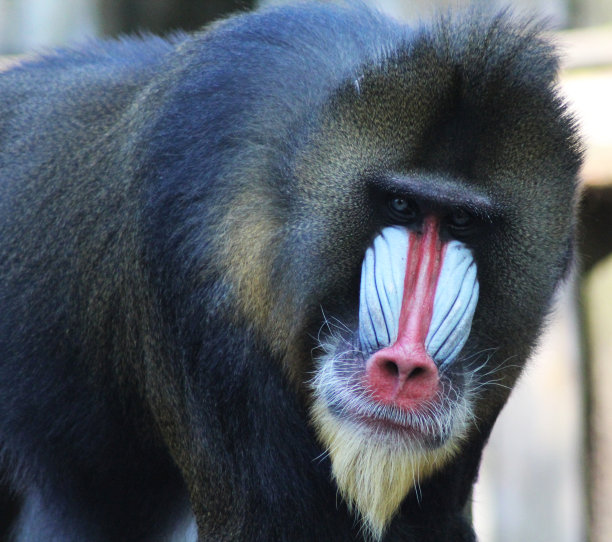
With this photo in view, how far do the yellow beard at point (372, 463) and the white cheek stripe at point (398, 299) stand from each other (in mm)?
289

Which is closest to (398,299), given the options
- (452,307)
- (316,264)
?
(452,307)

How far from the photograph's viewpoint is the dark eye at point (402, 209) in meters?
3.86

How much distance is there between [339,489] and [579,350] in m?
3.56

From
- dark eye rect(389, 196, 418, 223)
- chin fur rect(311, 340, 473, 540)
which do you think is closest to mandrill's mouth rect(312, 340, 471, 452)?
chin fur rect(311, 340, 473, 540)

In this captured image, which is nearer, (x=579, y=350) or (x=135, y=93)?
(x=135, y=93)

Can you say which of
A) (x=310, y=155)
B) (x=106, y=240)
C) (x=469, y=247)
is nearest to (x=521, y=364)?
(x=469, y=247)

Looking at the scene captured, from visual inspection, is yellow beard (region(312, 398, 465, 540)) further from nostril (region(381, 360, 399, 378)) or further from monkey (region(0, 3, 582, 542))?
nostril (region(381, 360, 399, 378))

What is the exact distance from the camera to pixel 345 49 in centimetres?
402

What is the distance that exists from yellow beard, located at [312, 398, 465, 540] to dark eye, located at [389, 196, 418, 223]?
0.63 meters

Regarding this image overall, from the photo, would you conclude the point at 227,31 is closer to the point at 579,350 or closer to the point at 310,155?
the point at 310,155

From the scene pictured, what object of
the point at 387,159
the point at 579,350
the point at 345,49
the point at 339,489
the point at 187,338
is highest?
the point at 345,49

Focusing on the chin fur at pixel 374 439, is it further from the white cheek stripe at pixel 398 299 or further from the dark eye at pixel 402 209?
the dark eye at pixel 402 209

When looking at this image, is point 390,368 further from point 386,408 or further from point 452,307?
point 452,307

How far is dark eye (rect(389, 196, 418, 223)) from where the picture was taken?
3863 millimetres
